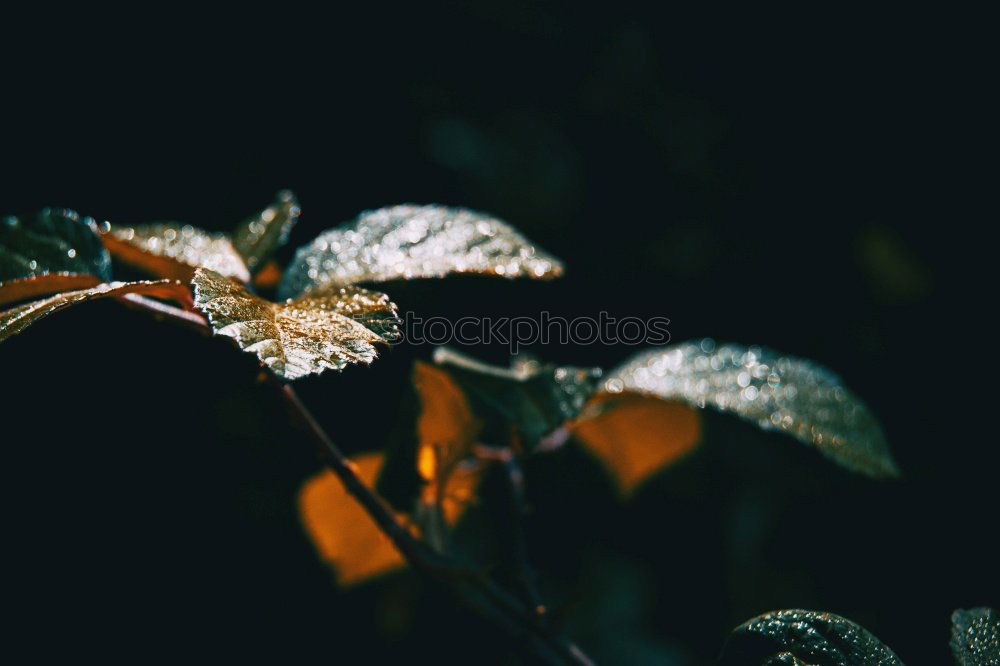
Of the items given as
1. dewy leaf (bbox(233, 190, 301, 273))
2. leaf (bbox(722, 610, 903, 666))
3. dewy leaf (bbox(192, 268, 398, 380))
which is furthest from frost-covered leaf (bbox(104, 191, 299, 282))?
leaf (bbox(722, 610, 903, 666))

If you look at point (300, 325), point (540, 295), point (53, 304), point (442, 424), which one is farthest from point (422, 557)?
point (540, 295)

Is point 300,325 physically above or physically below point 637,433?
above

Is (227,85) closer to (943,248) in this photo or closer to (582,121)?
(582,121)

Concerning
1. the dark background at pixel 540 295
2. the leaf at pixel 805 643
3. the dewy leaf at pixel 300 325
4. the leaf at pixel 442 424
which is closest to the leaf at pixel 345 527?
the leaf at pixel 442 424

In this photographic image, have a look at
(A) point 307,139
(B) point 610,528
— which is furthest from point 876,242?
(A) point 307,139

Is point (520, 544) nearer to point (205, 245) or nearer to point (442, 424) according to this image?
point (442, 424)

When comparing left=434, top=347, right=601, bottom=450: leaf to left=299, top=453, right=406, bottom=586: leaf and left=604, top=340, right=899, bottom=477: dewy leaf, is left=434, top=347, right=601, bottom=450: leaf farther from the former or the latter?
left=299, top=453, right=406, bottom=586: leaf

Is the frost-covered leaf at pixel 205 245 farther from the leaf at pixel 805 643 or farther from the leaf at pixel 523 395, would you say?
the leaf at pixel 805 643
